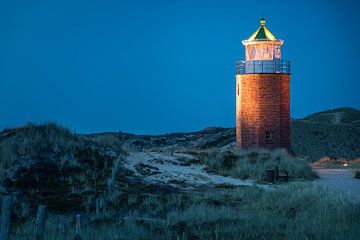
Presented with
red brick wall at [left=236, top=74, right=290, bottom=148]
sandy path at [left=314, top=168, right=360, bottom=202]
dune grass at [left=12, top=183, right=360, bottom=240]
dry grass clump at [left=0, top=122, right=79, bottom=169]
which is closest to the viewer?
dune grass at [left=12, top=183, right=360, bottom=240]

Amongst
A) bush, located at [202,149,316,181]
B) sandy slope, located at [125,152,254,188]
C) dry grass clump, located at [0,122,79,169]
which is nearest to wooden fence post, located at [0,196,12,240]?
dry grass clump, located at [0,122,79,169]

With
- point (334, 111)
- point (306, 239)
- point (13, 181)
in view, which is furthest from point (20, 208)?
point (334, 111)

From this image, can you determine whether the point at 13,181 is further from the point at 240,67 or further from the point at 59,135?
the point at 240,67

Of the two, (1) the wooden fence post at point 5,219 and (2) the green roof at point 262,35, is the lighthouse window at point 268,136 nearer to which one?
(2) the green roof at point 262,35

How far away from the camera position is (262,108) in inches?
1220

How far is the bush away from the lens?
72.8 feet

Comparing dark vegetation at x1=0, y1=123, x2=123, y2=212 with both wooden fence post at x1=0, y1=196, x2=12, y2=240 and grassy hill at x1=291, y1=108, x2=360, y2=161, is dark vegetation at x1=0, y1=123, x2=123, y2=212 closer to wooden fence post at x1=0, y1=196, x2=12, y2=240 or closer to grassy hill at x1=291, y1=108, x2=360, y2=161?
wooden fence post at x1=0, y1=196, x2=12, y2=240

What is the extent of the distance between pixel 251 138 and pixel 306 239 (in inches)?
857

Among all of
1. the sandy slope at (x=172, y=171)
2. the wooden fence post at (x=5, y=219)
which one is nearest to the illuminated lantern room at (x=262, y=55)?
the sandy slope at (x=172, y=171)

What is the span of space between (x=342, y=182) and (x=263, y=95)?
36.9 ft

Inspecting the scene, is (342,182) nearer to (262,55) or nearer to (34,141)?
(34,141)

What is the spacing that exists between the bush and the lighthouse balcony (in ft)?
21.3

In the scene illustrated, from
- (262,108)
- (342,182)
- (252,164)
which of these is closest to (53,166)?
(252,164)

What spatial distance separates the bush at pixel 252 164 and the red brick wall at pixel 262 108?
5.18m
